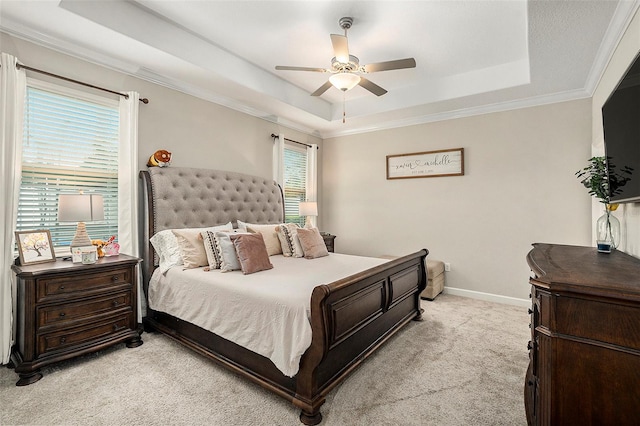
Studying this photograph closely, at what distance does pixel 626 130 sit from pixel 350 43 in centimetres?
238

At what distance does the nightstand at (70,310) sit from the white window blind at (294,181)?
2751 millimetres

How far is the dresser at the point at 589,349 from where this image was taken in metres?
1.01

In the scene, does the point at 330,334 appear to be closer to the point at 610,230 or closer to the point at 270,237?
the point at 270,237

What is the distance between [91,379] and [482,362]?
2990 millimetres

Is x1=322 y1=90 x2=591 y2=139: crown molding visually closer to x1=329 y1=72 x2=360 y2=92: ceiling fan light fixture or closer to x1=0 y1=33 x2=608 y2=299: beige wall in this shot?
x1=0 y1=33 x2=608 y2=299: beige wall

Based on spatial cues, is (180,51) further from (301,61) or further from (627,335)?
(627,335)

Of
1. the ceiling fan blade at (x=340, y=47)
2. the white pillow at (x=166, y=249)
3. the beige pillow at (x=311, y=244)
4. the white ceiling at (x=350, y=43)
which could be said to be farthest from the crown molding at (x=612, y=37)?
the white pillow at (x=166, y=249)

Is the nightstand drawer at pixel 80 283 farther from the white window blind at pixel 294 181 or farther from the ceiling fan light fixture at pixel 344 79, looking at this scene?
→ the white window blind at pixel 294 181

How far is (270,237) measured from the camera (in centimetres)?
360

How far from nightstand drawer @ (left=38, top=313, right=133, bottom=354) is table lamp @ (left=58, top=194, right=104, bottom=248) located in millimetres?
668

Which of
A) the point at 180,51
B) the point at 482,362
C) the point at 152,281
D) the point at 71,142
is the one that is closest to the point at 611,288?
the point at 482,362

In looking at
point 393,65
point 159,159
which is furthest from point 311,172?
point 393,65

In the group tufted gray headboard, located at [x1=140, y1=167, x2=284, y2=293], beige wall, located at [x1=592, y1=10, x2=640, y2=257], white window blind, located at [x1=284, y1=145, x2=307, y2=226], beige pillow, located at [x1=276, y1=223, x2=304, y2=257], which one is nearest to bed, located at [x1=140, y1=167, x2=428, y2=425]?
tufted gray headboard, located at [x1=140, y1=167, x2=284, y2=293]

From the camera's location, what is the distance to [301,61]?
139 inches
